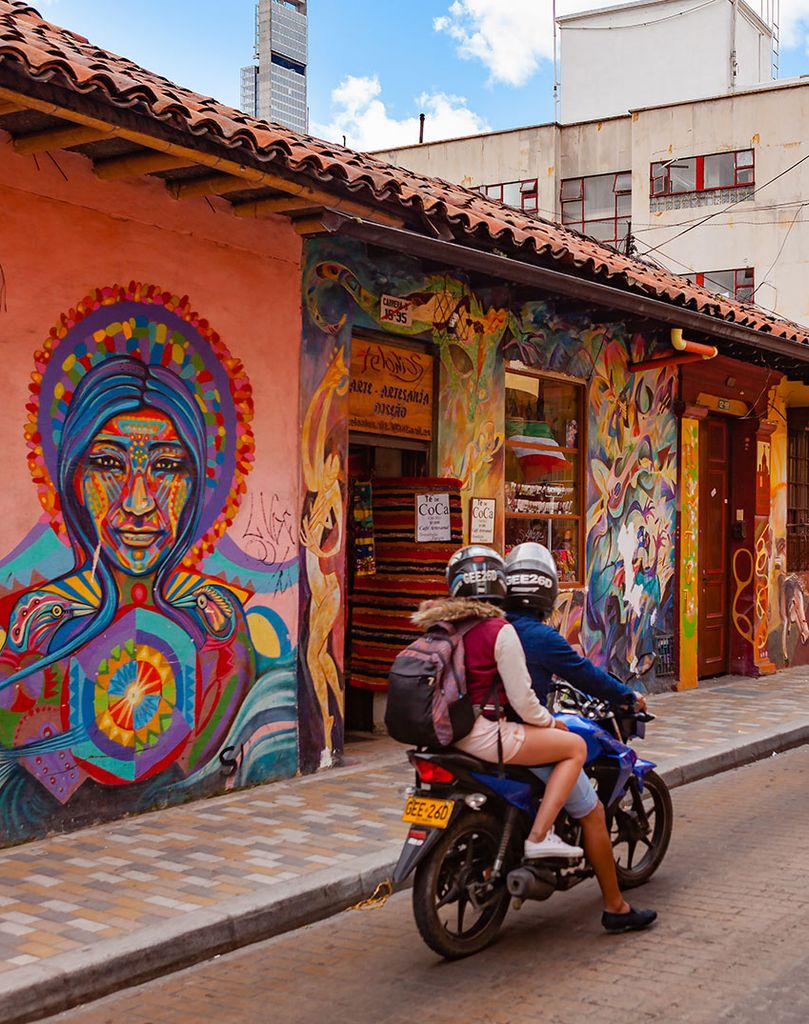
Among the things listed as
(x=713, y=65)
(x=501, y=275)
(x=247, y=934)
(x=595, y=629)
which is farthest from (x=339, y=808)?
(x=713, y=65)

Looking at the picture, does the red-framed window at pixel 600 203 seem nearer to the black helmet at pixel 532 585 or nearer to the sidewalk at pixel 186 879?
the sidewalk at pixel 186 879

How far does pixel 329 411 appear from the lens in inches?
343

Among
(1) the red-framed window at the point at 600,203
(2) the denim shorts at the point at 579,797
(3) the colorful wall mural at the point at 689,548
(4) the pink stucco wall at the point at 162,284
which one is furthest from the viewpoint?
(1) the red-framed window at the point at 600,203

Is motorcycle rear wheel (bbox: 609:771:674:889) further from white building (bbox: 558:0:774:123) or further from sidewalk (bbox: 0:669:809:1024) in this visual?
white building (bbox: 558:0:774:123)

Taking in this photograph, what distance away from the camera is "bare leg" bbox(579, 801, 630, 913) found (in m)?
5.38

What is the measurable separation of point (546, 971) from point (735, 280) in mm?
33494

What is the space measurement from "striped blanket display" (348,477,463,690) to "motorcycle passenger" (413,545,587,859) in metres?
4.58

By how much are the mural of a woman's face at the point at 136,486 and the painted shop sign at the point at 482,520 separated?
3.33m

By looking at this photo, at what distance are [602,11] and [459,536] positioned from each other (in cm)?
3460

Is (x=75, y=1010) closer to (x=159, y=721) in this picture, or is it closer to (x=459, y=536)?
(x=159, y=721)

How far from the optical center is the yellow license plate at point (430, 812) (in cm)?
496

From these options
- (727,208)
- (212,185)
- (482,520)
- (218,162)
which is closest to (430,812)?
(218,162)

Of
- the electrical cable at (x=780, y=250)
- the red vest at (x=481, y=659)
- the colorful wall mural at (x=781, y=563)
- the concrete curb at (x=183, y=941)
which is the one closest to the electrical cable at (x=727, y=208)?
the electrical cable at (x=780, y=250)

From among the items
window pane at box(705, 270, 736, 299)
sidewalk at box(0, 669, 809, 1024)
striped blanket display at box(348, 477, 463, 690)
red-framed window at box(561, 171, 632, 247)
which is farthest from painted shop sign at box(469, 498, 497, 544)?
red-framed window at box(561, 171, 632, 247)
